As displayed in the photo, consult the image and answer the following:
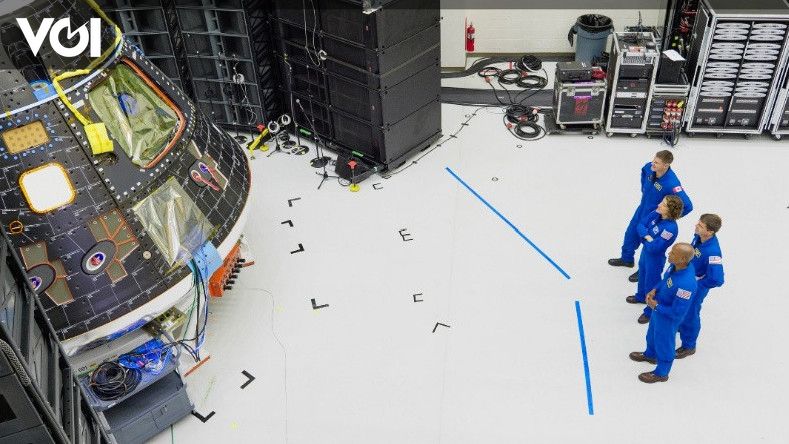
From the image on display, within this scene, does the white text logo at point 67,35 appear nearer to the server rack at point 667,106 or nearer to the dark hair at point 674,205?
the dark hair at point 674,205

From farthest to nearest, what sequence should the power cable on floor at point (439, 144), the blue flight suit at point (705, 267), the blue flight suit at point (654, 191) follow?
the power cable on floor at point (439, 144), the blue flight suit at point (654, 191), the blue flight suit at point (705, 267)

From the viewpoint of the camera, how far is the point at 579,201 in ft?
29.1

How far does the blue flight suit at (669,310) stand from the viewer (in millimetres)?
5805

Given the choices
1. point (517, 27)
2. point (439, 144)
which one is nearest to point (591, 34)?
point (517, 27)

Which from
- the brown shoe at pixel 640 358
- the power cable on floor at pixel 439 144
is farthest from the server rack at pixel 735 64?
the brown shoe at pixel 640 358

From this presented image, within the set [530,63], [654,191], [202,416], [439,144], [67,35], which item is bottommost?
[202,416]

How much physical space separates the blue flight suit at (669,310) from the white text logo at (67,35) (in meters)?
5.15

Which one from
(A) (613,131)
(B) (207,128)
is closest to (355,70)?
(B) (207,128)

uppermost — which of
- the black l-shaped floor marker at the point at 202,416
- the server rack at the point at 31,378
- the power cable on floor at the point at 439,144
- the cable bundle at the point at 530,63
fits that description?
the server rack at the point at 31,378

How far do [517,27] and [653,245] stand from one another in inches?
255

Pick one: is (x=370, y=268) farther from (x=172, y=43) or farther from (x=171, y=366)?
(x=172, y=43)

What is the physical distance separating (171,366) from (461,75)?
7.49m

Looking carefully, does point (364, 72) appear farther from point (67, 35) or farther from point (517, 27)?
point (517, 27)

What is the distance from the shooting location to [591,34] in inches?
440
